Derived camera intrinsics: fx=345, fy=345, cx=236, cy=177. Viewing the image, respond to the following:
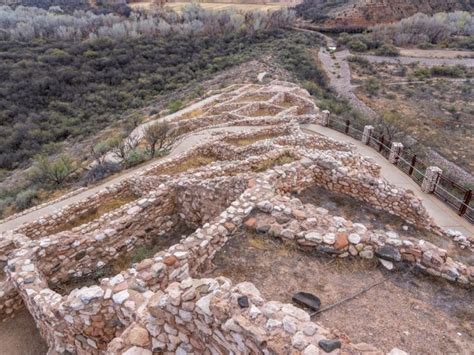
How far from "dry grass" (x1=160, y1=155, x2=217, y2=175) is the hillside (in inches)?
3135

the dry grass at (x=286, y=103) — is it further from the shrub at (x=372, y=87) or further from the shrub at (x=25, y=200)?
the shrub at (x=372, y=87)

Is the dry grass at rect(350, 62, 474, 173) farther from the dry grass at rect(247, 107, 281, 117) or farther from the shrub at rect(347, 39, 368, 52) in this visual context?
the shrub at rect(347, 39, 368, 52)


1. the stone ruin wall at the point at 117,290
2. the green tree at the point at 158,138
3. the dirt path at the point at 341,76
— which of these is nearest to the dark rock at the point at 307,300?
the stone ruin wall at the point at 117,290

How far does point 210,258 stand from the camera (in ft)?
23.1

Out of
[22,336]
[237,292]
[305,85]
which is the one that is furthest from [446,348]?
[305,85]

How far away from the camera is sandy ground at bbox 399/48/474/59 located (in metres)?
64.6

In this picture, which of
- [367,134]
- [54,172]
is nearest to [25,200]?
[54,172]

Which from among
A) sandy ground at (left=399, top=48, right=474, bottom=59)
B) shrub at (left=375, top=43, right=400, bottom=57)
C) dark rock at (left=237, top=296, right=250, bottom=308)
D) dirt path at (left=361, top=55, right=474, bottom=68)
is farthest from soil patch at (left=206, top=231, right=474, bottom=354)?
sandy ground at (left=399, top=48, right=474, bottom=59)

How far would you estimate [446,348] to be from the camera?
503cm

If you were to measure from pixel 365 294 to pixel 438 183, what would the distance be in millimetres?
9442

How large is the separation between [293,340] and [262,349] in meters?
0.38

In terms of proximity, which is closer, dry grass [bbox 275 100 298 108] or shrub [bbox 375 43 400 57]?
dry grass [bbox 275 100 298 108]

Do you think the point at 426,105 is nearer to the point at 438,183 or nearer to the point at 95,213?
the point at 438,183

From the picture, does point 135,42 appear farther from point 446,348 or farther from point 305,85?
point 446,348
